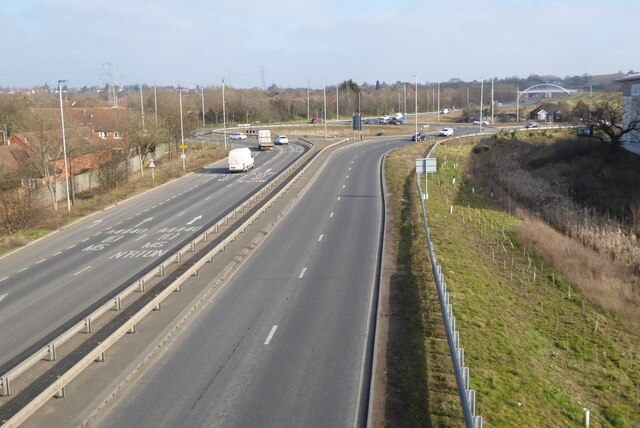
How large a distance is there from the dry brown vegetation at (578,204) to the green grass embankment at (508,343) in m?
1.03

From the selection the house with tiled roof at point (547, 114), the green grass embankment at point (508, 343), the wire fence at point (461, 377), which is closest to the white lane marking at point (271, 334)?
the green grass embankment at point (508, 343)

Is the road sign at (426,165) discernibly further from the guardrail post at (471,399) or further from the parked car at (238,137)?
the parked car at (238,137)

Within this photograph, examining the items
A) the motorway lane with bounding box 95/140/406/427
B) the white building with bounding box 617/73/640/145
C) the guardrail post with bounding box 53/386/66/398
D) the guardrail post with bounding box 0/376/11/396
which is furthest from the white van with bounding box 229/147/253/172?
the guardrail post with bounding box 0/376/11/396

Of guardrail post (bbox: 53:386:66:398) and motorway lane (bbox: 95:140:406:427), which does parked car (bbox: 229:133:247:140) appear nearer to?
motorway lane (bbox: 95:140:406:427)

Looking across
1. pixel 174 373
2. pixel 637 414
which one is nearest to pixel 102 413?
pixel 174 373

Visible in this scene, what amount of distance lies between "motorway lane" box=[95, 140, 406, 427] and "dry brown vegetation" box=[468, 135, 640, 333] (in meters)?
8.80

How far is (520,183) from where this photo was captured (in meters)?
50.8

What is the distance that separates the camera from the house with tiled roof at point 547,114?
420 ft

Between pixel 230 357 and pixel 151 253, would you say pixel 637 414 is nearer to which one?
pixel 230 357

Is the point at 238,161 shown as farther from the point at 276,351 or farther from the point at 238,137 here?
the point at 276,351

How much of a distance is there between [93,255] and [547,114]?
125749 millimetres

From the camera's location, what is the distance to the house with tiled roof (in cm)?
12798

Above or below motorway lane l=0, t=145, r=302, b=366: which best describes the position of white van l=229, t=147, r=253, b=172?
above

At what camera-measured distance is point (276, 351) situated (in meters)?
15.9
